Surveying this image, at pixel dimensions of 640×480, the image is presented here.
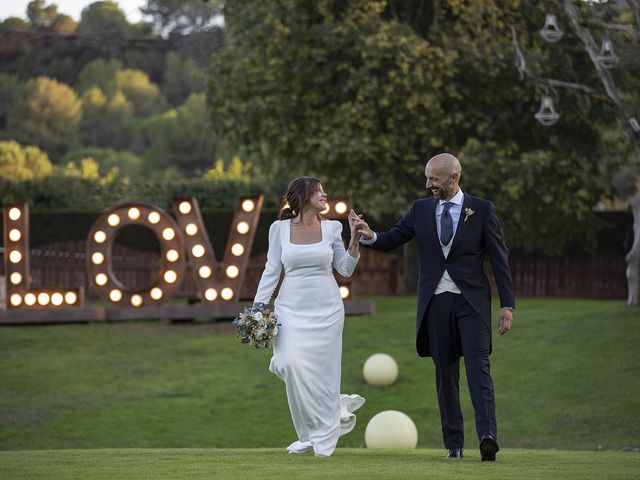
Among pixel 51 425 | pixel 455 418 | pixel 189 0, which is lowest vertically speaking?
pixel 51 425

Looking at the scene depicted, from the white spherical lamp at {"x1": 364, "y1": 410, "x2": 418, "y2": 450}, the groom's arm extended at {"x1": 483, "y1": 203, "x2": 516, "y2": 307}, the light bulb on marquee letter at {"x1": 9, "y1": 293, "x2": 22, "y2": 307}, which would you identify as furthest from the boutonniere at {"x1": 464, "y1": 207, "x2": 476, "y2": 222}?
the light bulb on marquee letter at {"x1": 9, "y1": 293, "x2": 22, "y2": 307}

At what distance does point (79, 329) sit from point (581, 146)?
15515mm

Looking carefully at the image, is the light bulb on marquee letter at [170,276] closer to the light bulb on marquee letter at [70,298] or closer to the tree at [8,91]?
the light bulb on marquee letter at [70,298]

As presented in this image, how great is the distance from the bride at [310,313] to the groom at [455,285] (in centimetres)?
54

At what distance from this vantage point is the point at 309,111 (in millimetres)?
34625

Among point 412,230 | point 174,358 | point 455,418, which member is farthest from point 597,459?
point 174,358

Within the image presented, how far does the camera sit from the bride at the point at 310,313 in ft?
36.6

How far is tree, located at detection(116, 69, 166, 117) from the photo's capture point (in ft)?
409

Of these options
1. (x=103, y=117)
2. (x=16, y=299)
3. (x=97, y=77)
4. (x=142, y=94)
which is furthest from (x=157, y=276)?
(x=142, y=94)

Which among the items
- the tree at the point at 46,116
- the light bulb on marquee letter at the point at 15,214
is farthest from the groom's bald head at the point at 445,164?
the tree at the point at 46,116

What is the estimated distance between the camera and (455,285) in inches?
424

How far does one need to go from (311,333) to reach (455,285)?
1.28 metres

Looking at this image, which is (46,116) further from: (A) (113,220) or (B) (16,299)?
(A) (113,220)

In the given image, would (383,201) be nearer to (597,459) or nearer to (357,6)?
(357,6)
